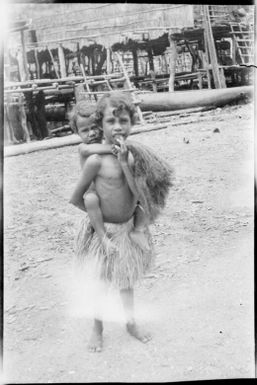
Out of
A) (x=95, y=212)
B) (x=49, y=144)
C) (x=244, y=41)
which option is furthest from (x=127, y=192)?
(x=244, y=41)

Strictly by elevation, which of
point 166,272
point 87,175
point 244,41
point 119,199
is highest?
point 244,41

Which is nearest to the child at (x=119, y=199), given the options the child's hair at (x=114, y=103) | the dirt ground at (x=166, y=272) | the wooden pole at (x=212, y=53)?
the child's hair at (x=114, y=103)

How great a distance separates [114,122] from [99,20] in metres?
0.53

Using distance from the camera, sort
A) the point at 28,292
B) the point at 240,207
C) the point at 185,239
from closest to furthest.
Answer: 1. the point at 28,292
2. the point at 240,207
3. the point at 185,239

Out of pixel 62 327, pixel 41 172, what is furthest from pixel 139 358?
pixel 41 172

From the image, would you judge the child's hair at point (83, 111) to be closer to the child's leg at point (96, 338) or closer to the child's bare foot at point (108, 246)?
Result: the child's bare foot at point (108, 246)

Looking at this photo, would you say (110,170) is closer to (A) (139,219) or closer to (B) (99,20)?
(A) (139,219)

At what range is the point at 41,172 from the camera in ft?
6.51

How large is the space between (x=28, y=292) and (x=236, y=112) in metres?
1.22

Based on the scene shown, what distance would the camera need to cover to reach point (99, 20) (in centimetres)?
188

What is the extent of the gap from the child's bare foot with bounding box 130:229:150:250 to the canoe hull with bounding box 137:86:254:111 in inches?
23.8

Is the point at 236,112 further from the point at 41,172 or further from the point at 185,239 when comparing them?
the point at 41,172

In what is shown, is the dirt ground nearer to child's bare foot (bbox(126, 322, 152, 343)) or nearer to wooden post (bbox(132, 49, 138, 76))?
child's bare foot (bbox(126, 322, 152, 343))

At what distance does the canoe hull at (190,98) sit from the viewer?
6.66ft
